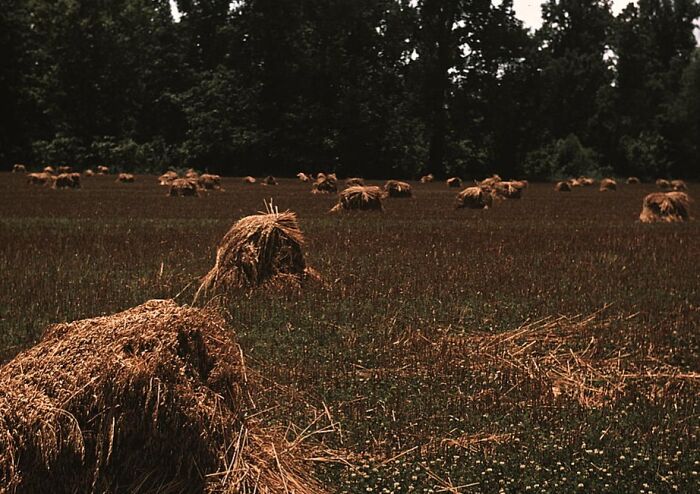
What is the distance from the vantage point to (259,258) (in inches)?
482

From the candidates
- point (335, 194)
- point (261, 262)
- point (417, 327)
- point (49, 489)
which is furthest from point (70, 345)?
point (335, 194)

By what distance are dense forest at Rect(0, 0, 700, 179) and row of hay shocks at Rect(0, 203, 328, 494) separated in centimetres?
5847

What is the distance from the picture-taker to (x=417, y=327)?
10.0 m

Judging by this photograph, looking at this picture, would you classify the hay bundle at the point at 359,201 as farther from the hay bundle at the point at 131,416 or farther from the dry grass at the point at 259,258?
the hay bundle at the point at 131,416

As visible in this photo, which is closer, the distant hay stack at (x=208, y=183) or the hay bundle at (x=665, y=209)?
the hay bundle at (x=665, y=209)

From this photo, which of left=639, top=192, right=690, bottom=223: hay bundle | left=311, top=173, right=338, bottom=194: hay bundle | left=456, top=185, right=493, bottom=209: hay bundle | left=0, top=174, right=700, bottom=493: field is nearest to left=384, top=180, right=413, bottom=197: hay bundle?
left=311, top=173, right=338, bottom=194: hay bundle

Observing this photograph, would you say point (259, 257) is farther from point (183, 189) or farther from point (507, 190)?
point (507, 190)

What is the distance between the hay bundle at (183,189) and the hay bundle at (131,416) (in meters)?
27.8

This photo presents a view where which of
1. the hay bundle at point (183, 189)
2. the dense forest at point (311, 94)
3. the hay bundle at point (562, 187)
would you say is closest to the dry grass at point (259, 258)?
the hay bundle at point (183, 189)

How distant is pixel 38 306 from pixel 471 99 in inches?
2422

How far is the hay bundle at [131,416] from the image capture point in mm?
4715

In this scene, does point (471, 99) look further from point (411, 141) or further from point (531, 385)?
point (531, 385)

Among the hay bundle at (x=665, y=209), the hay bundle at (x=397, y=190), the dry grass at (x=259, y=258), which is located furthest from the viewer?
the hay bundle at (x=397, y=190)

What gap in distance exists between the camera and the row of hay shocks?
472cm
